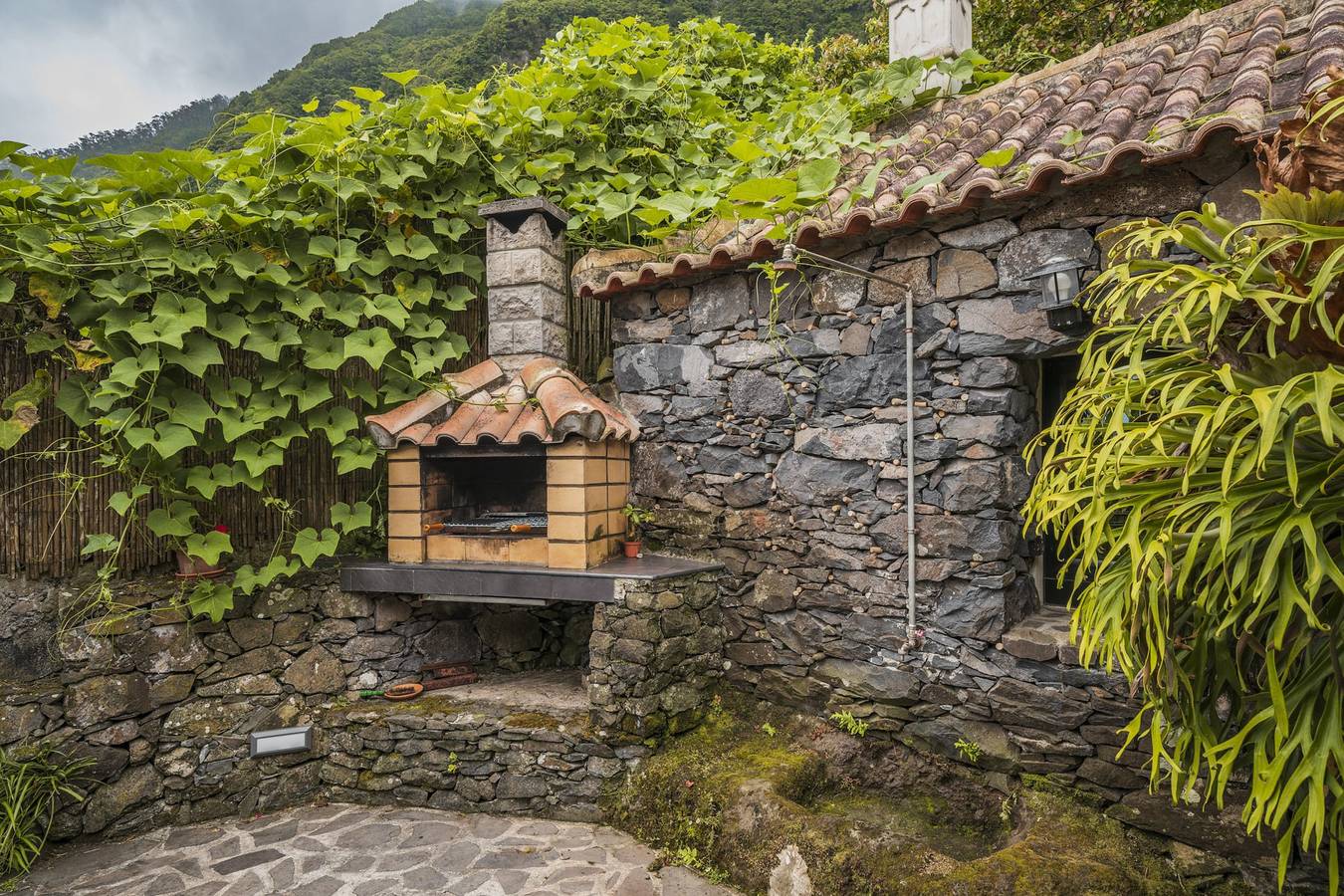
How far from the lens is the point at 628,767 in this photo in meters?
3.47

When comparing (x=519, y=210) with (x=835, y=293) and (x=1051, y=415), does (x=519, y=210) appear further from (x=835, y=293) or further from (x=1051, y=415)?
(x=1051, y=415)

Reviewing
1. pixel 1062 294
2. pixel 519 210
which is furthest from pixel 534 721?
pixel 1062 294

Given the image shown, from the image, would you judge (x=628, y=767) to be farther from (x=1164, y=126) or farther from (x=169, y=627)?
(x=1164, y=126)

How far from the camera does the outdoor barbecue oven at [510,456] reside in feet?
12.2

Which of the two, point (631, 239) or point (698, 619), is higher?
point (631, 239)

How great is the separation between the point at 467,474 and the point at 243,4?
32.7 m

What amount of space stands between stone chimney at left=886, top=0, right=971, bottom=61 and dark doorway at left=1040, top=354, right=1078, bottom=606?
8.23 ft

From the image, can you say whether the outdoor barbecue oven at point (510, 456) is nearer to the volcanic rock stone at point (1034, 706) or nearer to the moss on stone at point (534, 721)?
the moss on stone at point (534, 721)

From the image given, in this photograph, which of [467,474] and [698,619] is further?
[467,474]

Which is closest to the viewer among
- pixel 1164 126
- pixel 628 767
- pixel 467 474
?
pixel 1164 126

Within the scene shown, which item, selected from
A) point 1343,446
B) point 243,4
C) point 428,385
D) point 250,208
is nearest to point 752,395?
point 428,385

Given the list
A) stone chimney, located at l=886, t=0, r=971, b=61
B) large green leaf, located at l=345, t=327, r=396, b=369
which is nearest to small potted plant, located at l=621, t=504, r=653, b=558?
large green leaf, located at l=345, t=327, r=396, b=369

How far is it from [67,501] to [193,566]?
666 millimetres

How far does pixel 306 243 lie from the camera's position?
3.96m
